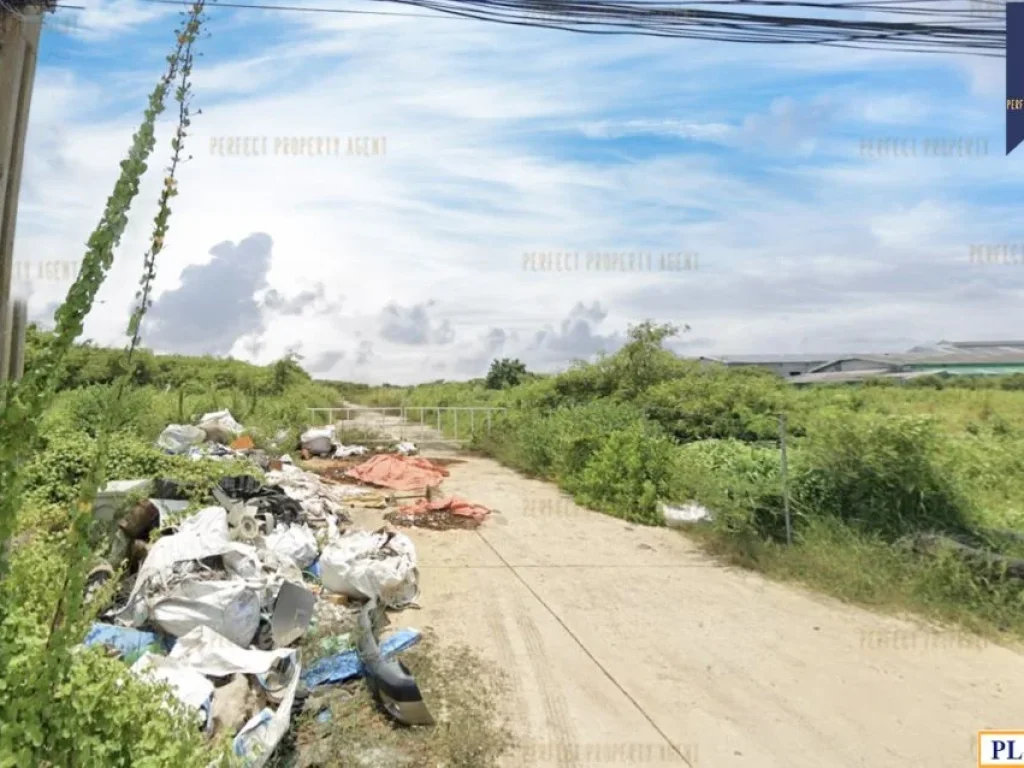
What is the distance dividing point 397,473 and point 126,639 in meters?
7.42

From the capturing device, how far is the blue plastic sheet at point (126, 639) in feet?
11.5

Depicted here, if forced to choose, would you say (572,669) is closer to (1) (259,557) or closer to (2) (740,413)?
(1) (259,557)

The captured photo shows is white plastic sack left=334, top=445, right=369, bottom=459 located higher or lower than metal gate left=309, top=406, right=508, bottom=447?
lower

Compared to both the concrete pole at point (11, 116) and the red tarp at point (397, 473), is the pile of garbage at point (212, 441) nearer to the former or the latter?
the red tarp at point (397, 473)

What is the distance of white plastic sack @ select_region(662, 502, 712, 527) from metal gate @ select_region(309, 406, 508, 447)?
25.4 ft

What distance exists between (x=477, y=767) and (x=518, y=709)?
0.61 meters

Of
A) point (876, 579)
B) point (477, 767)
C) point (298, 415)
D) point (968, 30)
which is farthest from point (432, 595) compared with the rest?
point (298, 415)

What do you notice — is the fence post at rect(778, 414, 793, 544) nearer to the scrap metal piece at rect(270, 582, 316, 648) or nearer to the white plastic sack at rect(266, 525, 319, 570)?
the white plastic sack at rect(266, 525, 319, 570)

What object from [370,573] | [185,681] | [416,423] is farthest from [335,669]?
[416,423]

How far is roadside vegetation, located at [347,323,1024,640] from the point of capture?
5.21 metres

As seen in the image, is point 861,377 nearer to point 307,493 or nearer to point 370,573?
point 307,493

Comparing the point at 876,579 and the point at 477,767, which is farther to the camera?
the point at 876,579

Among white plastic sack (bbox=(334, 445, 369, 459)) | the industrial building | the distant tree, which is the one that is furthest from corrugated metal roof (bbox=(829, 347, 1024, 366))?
white plastic sack (bbox=(334, 445, 369, 459))

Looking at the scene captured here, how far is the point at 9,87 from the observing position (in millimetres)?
2053
